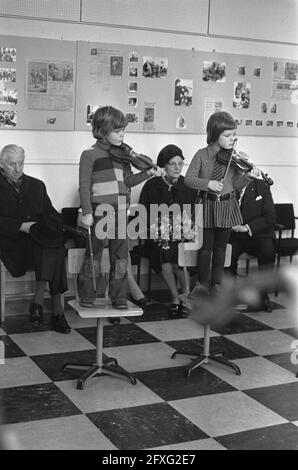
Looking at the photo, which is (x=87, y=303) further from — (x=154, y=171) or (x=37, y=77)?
(x=37, y=77)

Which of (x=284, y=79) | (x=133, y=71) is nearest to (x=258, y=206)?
(x=284, y=79)

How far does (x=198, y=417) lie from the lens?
8.27 ft

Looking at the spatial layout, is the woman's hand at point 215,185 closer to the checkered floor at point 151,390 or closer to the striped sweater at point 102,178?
the striped sweater at point 102,178

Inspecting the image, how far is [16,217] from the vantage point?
12.1ft

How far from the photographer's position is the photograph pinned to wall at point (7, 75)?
3.85 meters

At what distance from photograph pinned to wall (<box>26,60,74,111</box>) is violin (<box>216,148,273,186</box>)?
1.35 meters

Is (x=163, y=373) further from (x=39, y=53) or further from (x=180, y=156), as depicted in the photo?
(x=39, y=53)

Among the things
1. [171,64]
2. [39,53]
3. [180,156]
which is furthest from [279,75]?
[39,53]

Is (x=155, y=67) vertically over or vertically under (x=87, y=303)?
over

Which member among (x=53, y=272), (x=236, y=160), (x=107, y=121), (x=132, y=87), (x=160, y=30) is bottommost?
(x=53, y=272)

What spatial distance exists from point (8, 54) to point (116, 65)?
666 millimetres

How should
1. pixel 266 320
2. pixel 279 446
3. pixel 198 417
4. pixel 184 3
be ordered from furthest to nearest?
pixel 184 3 → pixel 266 320 → pixel 198 417 → pixel 279 446

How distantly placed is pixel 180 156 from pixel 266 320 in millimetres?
1069

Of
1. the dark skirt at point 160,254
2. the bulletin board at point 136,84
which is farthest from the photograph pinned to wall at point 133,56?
the dark skirt at point 160,254
